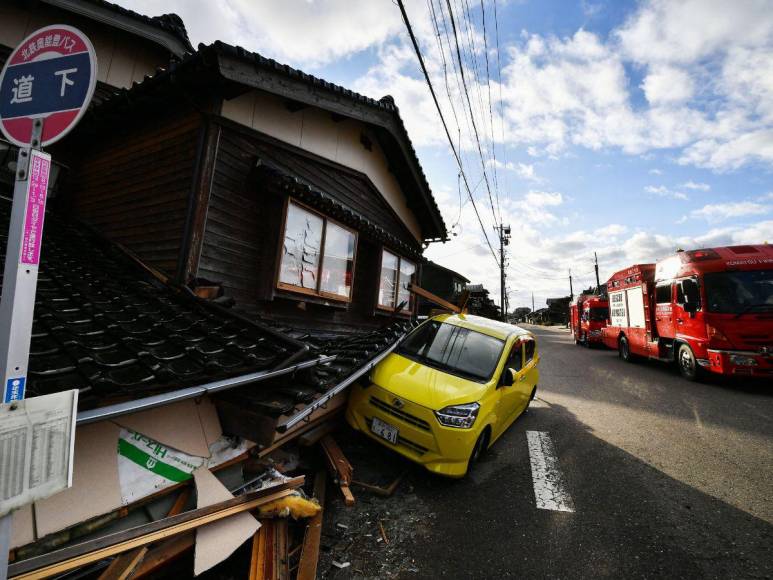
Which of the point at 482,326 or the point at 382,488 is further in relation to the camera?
the point at 482,326

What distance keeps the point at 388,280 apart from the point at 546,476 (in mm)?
5473

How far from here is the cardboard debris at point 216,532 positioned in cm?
243

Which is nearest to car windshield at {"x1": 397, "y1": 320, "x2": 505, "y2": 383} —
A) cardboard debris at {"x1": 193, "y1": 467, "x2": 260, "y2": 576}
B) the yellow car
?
the yellow car

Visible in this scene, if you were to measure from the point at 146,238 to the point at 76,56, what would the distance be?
422 cm

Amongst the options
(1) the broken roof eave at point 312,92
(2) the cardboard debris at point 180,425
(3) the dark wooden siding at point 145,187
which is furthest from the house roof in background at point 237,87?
(2) the cardboard debris at point 180,425

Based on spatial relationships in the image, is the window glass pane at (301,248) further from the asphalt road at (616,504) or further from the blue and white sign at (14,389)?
the blue and white sign at (14,389)

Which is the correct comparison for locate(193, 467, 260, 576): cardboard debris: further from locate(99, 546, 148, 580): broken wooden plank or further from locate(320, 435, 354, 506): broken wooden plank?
locate(320, 435, 354, 506): broken wooden plank

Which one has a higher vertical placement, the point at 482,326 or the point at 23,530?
the point at 482,326

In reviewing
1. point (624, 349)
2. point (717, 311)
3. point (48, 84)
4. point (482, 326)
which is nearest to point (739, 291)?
point (717, 311)

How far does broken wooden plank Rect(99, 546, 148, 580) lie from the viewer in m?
2.11

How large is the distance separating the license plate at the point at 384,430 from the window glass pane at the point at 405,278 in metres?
5.21

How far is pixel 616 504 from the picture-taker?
378cm

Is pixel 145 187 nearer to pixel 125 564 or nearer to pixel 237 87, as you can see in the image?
pixel 237 87

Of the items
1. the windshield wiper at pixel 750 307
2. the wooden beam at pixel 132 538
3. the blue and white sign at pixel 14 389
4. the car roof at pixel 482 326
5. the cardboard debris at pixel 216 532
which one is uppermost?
the windshield wiper at pixel 750 307
